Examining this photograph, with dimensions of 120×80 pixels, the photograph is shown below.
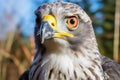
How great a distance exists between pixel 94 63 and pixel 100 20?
3565 mm

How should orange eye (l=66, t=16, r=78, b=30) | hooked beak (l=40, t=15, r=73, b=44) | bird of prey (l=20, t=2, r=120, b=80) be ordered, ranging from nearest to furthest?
hooked beak (l=40, t=15, r=73, b=44), bird of prey (l=20, t=2, r=120, b=80), orange eye (l=66, t=16, r=78, b=30)

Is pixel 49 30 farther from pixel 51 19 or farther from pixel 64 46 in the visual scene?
pixel 64 46

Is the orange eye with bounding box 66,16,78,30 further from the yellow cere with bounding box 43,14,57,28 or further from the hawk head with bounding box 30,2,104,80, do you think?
the yellow cere with bounding box 43,14,57,28

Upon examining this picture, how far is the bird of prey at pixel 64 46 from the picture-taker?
16.5 ft

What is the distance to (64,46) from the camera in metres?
5.11

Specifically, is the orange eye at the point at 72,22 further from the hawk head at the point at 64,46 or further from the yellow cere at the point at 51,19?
the yellow cere at the point at 51,19

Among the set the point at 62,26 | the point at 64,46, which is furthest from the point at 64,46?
the point at 62,26

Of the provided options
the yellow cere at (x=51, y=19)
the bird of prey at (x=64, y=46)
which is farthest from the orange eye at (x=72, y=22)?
the yellow cere at (x=51, y=19)

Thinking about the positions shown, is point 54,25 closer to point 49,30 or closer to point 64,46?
point 49,30

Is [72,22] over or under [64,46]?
over

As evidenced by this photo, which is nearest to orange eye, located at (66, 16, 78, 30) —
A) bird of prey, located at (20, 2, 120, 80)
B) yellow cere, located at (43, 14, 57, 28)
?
bird of prey, located at (20, 2, 120, 80)

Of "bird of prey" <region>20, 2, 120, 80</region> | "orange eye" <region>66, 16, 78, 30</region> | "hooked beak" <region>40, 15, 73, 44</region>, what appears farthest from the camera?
"orange eye" <region>66, 16, 78, 30</region>

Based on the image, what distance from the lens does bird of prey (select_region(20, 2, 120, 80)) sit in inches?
199

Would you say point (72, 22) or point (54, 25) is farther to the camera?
point (72, 22)
